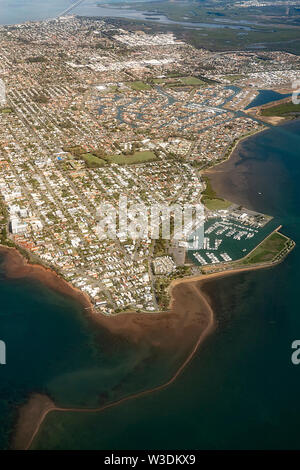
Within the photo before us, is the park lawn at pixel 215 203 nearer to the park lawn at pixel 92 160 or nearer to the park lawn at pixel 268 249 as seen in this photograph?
the park lawn at pixel 268 249

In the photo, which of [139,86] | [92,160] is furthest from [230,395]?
[139,86]

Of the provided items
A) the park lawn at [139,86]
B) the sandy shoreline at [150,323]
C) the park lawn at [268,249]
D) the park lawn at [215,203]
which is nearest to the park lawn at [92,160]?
the park lawn at [215,203]

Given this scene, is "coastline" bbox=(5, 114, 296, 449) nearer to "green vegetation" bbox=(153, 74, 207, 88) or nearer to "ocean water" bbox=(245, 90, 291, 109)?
"ocean water" bbox=(245, 90, 291, 109)

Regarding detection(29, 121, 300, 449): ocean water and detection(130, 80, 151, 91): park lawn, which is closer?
detection(29, 121, 300, 449): ocean water

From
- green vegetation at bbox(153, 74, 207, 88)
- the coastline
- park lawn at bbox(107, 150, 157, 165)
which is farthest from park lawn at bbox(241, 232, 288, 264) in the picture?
green vegetation at bbox(153, 74, 207, 88)

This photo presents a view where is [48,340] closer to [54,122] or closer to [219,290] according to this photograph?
[219,290]

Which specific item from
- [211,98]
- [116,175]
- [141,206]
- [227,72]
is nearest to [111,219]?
[141,206]

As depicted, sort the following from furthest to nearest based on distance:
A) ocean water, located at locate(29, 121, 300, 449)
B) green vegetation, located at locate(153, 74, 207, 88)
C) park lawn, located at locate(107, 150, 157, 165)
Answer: green vegetation, located at locate(153, 74, 207, 88) < park lawn, located at locate(107, 150, 157, 165) < ocean water, located at locate(29, 121, 300, 449)
